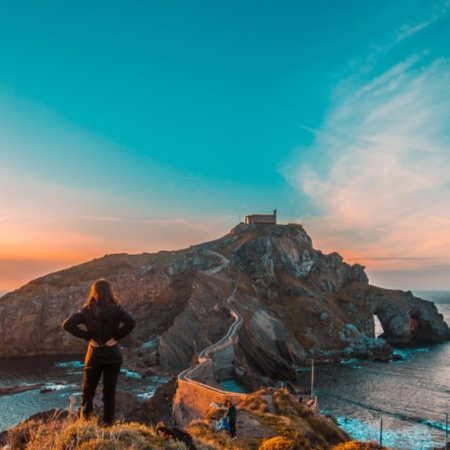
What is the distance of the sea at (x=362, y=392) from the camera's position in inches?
1822

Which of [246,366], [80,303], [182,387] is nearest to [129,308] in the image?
[80,303]

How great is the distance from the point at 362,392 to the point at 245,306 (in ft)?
121

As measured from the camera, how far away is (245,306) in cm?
9294

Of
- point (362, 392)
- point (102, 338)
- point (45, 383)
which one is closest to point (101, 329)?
point (102, 338)

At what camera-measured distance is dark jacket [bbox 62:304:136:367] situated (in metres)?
7.72

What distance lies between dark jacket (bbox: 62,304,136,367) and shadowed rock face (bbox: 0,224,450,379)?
2516 inches

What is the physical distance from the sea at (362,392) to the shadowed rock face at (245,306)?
854 centimetres

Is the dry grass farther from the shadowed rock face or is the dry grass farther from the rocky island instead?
the shadowed rock face

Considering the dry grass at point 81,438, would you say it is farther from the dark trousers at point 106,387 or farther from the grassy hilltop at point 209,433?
the dark trousers at point 106,387

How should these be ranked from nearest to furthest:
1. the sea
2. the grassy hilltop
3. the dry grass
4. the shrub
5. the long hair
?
the dry grass
the grassy hilltop
the long hair
the shrub
the sea

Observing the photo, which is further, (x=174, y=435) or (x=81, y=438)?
(x=174, y=435)

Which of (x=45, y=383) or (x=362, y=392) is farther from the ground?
(x=362, y=392)

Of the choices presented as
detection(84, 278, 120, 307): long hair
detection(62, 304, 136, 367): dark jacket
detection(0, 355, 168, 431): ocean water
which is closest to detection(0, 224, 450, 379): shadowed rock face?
detection(0, 355, 168, 431): ocean water

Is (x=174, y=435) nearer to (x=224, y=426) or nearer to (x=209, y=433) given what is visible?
(x=209, y=433)
